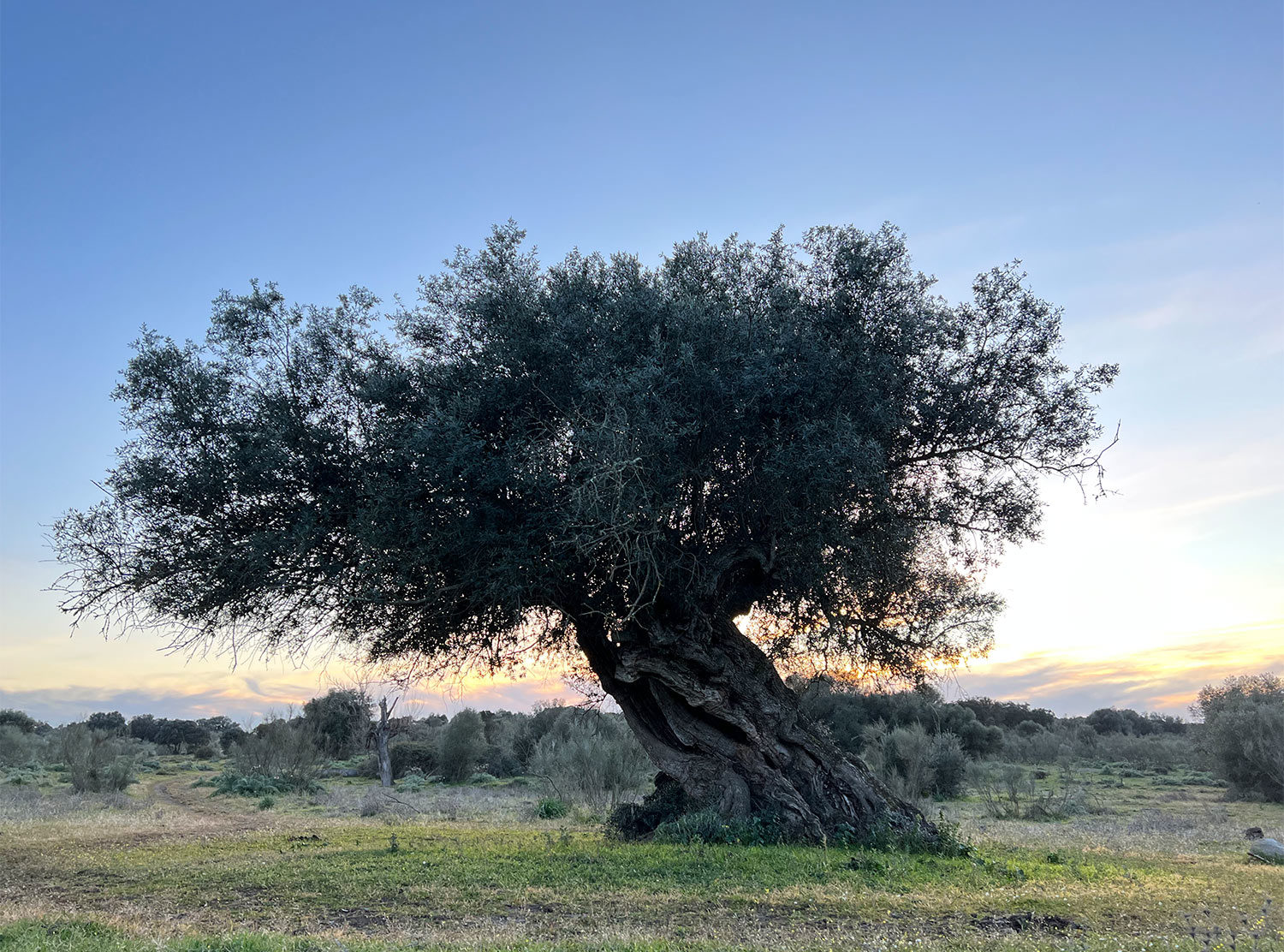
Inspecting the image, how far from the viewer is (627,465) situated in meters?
12.2

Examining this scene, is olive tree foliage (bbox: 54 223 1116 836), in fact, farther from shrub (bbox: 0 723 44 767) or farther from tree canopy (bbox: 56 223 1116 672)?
shrub (bbox: 0 723 44 767)

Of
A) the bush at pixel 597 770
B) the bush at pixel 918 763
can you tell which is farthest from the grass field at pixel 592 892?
the bush at pixel 918 763

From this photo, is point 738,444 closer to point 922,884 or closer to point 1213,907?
point 922,884

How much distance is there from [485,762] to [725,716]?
40.4m

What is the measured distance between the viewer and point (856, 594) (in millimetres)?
16469

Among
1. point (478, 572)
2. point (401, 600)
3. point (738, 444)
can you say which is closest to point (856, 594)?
point (738, 444)

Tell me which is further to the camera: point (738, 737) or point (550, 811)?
point (550, 811)

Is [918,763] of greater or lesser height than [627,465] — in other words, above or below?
below

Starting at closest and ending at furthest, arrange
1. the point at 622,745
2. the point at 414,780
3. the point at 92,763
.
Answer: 1. the point at 622,745
2. the point at 92,763
3. the point at 414,780

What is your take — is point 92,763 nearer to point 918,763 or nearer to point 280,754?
point 280,754

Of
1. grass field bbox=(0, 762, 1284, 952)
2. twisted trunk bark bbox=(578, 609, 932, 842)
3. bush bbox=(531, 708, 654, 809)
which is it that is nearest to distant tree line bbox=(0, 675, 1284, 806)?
bush bbox=(531, 708, 654, 809)

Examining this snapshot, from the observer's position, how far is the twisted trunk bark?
15.6m

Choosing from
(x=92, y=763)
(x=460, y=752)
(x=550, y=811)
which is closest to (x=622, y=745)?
(x=550, y=811)

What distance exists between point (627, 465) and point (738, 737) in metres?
6.98
